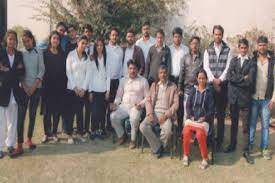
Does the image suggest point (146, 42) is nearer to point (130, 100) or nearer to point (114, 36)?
point (114, 36)

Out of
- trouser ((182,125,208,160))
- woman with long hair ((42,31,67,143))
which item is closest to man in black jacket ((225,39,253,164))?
trouser ((182,125,208,160))

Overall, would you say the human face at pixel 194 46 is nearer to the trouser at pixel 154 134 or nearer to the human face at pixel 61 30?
the trouser at pixel 154 134

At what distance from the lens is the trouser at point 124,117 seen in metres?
6.99

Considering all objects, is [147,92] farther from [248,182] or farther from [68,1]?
[68,1]

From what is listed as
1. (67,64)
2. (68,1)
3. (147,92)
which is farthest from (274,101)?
(68,1)

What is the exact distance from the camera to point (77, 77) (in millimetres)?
7148

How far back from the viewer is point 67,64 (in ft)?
23.2

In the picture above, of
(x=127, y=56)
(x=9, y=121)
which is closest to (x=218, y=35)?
(x=127, y=56)

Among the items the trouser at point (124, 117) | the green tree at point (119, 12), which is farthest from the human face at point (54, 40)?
the green tree at point (119, 12)

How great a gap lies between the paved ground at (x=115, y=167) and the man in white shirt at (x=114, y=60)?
1247 mm

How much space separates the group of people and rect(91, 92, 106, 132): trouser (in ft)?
0.06

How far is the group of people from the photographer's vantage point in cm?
657

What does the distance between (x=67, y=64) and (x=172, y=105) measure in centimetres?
194

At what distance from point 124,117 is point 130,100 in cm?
33
